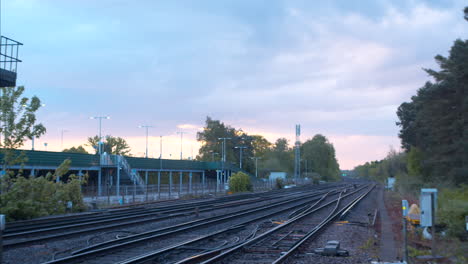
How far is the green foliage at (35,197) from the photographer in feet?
75.5

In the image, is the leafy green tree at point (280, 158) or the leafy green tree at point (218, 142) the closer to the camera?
the leafy green tree at point (218, 142)

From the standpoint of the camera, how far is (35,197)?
2522 centimetres

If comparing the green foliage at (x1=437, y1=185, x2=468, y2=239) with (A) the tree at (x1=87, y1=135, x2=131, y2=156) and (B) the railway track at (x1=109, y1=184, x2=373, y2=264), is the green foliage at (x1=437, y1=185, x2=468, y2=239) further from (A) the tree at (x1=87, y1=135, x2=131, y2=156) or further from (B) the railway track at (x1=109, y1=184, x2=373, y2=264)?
(A) the tree at (x1=87, y1=135, x2=131, y2=156)

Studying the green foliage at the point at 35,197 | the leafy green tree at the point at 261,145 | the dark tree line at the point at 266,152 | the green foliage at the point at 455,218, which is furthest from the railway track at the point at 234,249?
the leafy green tree at the point at 261,145

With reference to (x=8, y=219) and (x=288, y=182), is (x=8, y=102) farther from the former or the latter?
(x=288, y=182)

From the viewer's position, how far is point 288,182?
9262 cm

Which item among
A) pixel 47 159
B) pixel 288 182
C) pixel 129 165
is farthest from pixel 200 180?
pixel 47 159

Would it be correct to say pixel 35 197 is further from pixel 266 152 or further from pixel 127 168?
pixel 266 152

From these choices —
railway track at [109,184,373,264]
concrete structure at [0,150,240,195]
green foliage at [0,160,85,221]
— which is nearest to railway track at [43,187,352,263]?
railway track at [109,184,373,264]

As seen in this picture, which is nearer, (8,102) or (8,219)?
(8,219)

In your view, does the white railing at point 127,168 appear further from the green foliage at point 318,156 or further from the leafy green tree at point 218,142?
the green foliage at point 318,156

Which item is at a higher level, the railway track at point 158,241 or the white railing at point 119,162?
the white railing at point 119,162

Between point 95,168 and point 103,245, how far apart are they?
3833cm

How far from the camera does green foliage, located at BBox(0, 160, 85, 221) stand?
23.0 m
